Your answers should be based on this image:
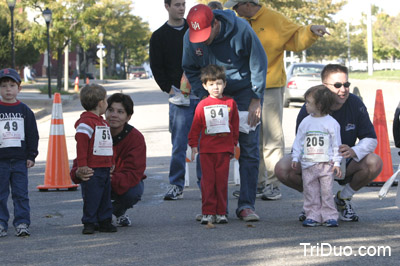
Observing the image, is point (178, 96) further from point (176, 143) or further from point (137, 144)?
point (137, 144)

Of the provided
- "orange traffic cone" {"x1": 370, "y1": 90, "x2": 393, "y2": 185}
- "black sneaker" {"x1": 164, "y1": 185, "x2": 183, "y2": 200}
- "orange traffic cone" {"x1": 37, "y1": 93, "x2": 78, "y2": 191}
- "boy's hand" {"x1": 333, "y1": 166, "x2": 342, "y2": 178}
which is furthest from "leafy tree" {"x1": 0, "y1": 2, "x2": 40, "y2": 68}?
"boy's hand" {"x1": 333, "y1": 166, "x2": 342, "y2": 178}

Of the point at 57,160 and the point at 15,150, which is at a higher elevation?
the point at 15,150

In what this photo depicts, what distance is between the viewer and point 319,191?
6.36 meters

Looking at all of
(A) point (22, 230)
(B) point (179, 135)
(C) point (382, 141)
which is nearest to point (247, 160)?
(B) point (179, 135)

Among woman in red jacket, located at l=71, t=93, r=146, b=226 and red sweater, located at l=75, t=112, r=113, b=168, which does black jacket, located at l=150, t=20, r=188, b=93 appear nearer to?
woman in red jacket, located at l=71, t=93, r=146, b=226

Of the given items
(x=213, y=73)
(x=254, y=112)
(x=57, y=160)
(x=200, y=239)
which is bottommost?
(x=200, y=239)

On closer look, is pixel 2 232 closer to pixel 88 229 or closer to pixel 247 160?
pixel 88 229

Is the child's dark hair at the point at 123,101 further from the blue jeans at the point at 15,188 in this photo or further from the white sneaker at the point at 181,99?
the white sneaker at the point at 181,99

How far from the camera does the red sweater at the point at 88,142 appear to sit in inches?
238

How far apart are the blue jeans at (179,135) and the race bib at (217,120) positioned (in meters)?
1.78

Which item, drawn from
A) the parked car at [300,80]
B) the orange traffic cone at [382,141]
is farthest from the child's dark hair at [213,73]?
the parked car at [300,80]

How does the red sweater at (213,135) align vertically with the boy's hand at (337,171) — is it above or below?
above

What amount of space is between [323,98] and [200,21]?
1.22m

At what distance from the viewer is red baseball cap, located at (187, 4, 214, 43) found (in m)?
6.30
